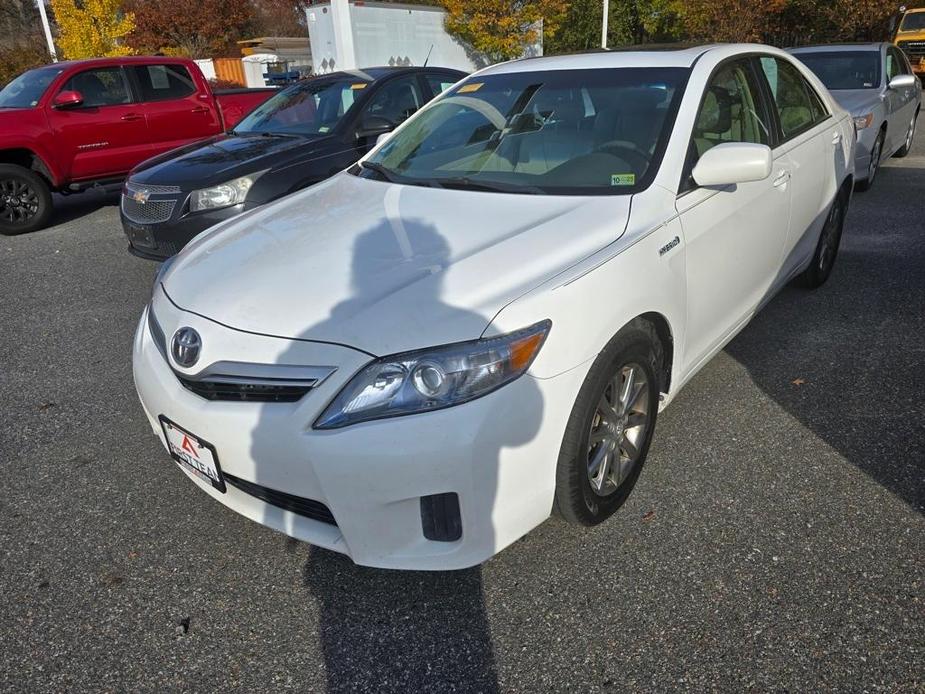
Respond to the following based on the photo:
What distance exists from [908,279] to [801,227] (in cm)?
176

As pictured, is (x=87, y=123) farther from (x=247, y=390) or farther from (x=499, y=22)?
(x=499, y=22)

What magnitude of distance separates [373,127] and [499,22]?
17092 mm

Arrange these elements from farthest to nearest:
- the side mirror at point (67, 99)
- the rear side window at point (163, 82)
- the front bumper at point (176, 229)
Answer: the rear side window at point (163, 82)
the side mirror at point (67, 99)
the front bumper at point (176, 229)

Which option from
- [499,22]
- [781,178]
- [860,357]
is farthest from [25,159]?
[499,22]

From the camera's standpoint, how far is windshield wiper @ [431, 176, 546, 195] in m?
3.01

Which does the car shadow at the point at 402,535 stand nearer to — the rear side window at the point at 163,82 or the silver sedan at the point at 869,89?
the silver sedan at the point at 869,89

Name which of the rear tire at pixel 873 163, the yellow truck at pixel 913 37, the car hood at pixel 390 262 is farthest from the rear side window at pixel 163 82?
the yellow truck at pixel 913 37

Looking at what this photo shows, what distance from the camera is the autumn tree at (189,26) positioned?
3041cm

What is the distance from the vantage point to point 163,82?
902cm

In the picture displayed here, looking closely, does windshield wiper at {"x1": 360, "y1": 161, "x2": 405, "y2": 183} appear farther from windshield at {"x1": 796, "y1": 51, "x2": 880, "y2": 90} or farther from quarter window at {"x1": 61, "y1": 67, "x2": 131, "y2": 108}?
windshield at {"x1": 796, "y1": 51, "x2": 880, "y2": 90}

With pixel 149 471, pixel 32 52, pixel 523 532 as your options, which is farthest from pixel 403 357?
pixel 32 52

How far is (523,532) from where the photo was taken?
7.50 ft

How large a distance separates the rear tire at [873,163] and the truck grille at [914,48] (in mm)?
14805

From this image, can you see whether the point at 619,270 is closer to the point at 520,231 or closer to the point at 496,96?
the point at 520,231
